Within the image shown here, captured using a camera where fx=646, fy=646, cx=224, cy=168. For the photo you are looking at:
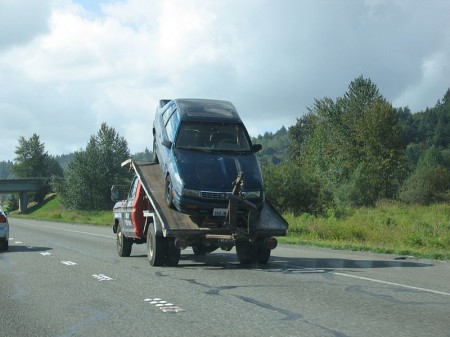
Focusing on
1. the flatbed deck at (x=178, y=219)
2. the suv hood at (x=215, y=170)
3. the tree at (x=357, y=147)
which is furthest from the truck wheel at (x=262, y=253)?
the tree at (x=357, y=147)

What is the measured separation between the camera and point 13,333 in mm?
7488

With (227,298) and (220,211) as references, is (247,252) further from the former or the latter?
(227,298)

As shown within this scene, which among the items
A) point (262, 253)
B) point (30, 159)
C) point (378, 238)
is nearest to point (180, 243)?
point (262, 253)

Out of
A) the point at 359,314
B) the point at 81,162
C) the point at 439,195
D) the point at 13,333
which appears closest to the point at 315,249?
the point at 359,314

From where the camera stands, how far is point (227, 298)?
31.7 feet

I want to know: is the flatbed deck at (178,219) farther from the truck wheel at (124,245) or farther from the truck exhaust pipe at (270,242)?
the truck wheel at (124,245)

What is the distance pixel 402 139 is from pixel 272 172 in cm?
3336

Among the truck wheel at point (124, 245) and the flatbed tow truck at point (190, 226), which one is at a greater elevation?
the flatbed tow truck at point (190, 226)

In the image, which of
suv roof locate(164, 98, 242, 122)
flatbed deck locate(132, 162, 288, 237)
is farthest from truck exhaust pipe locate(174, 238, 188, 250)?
suv roof locate(164, 98, 242, 122)

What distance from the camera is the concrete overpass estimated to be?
348 ft

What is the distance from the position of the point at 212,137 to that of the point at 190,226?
7.42 feet

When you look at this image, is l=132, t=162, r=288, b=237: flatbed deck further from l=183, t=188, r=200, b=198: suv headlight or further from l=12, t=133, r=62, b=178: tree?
l=12, t=133, r=62, b=178: tree

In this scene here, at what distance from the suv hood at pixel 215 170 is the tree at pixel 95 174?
3062 inches

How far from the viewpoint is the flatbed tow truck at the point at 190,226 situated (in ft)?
42.9
